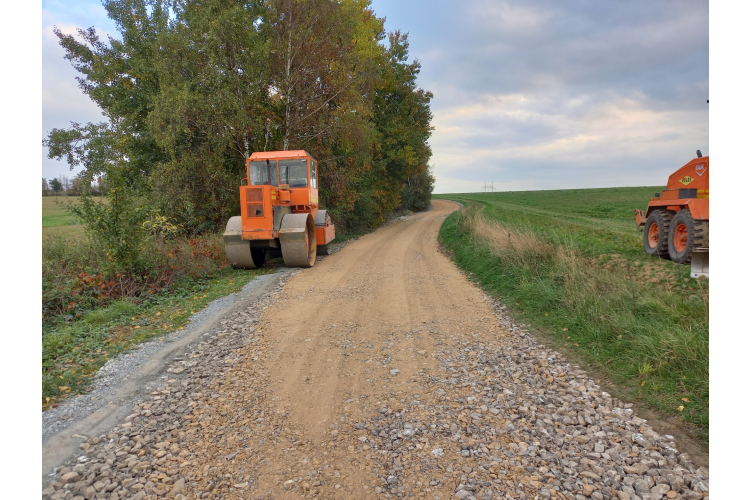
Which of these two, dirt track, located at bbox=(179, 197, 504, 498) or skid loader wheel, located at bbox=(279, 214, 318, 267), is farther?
skid loader wheel, located at bbox=(279, 214, 318, 267)

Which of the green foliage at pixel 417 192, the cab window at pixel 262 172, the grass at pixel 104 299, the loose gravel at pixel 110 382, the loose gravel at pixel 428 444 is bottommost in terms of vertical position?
the loose gravel at pixel 428 444

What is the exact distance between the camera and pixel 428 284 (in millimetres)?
9828

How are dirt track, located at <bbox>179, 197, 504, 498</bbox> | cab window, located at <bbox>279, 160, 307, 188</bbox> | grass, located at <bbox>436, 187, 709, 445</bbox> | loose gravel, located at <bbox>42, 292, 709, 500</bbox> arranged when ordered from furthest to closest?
1. cab window, located at <bbox>279, 160, 307, 188</bbox>
2. grass, located at <bbox>436, 187, 709, 445</bbox>
3. dirt track, located at <bbox>179, 197, 504, 498</bbox>
4. loose gravel, located at <bbox>42, 292, 709, 500</bbox>

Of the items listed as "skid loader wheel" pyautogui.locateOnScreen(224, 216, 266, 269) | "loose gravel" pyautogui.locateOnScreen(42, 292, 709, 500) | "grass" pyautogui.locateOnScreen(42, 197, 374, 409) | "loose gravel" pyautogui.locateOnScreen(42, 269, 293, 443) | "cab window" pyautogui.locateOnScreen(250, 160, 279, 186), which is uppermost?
"cab window" pyautogui.locateOnScreen(250, 160, 279, 186)

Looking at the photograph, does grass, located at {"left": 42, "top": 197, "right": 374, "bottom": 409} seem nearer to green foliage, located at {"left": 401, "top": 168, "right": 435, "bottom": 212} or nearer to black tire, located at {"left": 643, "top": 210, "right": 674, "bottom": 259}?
black tire, located at {"left": 643, "top": 210, "right": 674, "bottom": 259}

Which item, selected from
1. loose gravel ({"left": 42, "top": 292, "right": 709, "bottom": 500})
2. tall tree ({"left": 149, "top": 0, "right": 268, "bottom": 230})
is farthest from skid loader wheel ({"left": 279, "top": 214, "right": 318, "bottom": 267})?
loose gravel ({"left": 42, "top": 292, "right": 709, "bottom": 500})

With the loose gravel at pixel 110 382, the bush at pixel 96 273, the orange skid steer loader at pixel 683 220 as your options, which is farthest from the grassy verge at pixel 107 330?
the orange skid steer loader at pixel 683 220

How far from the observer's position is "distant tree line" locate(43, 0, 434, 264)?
15461mm

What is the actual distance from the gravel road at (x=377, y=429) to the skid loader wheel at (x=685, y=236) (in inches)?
194

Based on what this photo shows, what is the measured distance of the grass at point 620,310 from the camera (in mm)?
4359

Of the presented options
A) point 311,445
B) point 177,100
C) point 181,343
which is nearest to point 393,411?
point 311,445

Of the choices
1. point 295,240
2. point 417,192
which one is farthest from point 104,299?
point 417,192

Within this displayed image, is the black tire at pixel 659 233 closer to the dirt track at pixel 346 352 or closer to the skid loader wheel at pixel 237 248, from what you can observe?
the dirt track at pixel 346 352

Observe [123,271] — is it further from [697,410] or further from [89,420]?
[697,410]
